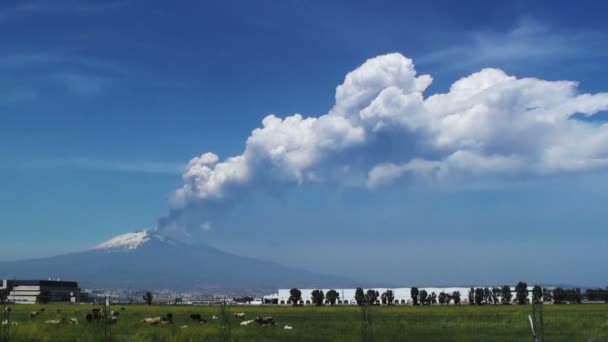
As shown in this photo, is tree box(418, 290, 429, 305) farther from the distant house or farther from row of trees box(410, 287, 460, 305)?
the distant house

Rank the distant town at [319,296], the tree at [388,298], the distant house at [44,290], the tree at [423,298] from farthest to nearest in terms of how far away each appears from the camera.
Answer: the distant house at [44,290] → the tree at [388,298] → the tree at [423,298] → the distant town at [319,296]

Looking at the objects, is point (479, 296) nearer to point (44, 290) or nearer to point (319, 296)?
point (319, 296)

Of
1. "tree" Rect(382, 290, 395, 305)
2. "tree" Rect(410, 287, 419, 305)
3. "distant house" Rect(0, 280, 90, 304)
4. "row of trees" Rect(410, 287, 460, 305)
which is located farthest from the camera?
"distant house" Rect(0, 280, 90, 304)

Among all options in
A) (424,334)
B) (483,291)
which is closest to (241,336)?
(424,334)

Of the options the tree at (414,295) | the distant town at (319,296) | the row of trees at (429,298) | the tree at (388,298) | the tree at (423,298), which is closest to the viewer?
the distant town at (319,296)

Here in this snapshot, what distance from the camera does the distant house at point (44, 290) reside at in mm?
144750

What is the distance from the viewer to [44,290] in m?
155

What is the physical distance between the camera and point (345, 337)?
103 feet

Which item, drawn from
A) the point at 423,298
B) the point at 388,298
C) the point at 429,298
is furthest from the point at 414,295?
the point at 423,298

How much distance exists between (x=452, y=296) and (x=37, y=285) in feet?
308

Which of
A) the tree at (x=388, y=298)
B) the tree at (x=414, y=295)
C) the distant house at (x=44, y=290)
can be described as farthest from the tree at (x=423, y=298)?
the distant house at (x=44, y=290)

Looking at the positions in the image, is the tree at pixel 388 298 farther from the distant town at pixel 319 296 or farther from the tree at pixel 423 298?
the tree at pixel 423 298

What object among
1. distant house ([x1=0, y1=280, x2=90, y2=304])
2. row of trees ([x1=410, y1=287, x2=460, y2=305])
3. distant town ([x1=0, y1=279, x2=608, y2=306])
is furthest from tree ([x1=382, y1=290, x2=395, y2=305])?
distant house ([x1=0, y1=280, x2=90, y2=304])

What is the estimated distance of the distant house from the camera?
475 feet
